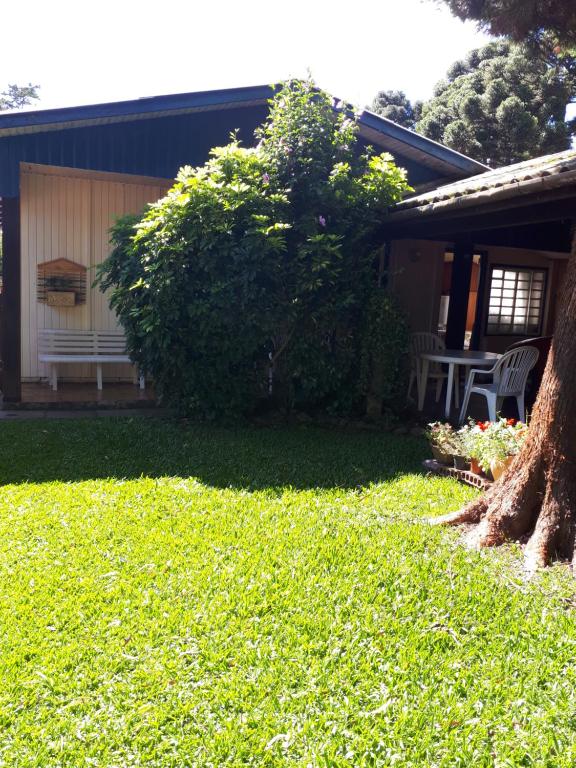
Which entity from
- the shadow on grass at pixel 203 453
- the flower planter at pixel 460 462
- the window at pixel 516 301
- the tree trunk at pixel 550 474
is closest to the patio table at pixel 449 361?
the shadow on grass at pixel 203 453

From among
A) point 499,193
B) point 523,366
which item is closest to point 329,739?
point 499,193

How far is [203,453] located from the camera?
20.6 ft

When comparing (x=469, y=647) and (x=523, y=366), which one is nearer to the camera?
(x=469, y=647)

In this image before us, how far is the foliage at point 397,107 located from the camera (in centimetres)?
2641

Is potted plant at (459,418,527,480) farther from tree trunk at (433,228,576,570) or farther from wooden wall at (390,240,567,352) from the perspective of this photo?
wooden wall at (390,240,567,352)

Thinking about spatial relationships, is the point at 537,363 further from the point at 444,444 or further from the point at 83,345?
the point at 83,345

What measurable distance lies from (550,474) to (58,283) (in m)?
8.49

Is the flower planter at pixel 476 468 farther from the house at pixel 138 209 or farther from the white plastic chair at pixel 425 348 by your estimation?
the white plastic chair at pixel 425 348

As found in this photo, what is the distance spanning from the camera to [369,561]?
3879mm

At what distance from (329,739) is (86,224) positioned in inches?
374

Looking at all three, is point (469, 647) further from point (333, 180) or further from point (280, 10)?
point (280, 10)

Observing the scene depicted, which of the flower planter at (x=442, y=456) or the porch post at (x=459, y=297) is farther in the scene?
the porch post at (x=459, y=297)

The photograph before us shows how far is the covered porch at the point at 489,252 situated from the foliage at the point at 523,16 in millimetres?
916

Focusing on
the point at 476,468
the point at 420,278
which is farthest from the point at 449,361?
the point at 420,278
